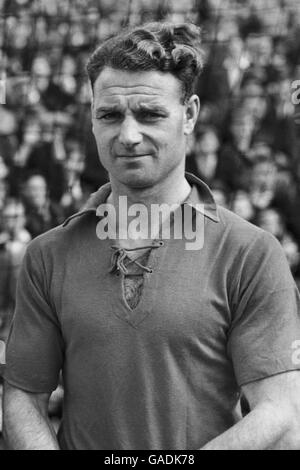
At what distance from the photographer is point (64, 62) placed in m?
3.55

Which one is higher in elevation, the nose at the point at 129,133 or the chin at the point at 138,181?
the nose at the point at 129,133

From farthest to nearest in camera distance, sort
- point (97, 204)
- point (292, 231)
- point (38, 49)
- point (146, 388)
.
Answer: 1. point (38, 49)
2. point (292, 231)
3. point (97, 204)
4. point (146, 388)

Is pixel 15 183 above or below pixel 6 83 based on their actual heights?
below

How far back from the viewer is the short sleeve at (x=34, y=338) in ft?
5.78

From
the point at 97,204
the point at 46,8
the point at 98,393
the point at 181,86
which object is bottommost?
the point at 98,393

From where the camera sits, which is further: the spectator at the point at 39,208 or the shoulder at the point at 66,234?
the spectator at the point at 39,208

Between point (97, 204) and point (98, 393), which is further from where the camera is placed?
point (97, 204)

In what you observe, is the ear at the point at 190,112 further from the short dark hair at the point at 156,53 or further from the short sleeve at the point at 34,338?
the short sleeve at the point at 34,338

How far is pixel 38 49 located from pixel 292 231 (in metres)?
1.17

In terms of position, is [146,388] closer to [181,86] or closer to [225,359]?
[225,359]

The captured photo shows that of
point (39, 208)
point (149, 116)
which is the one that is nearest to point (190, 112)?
point (149, 116)

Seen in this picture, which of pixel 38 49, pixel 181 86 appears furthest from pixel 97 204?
pixel 38 49

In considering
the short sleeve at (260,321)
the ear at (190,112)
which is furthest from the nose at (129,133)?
the short sleeve at (260,321)

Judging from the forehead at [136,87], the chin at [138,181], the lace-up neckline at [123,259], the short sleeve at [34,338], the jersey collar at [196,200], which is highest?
the forehead at [136,87]
